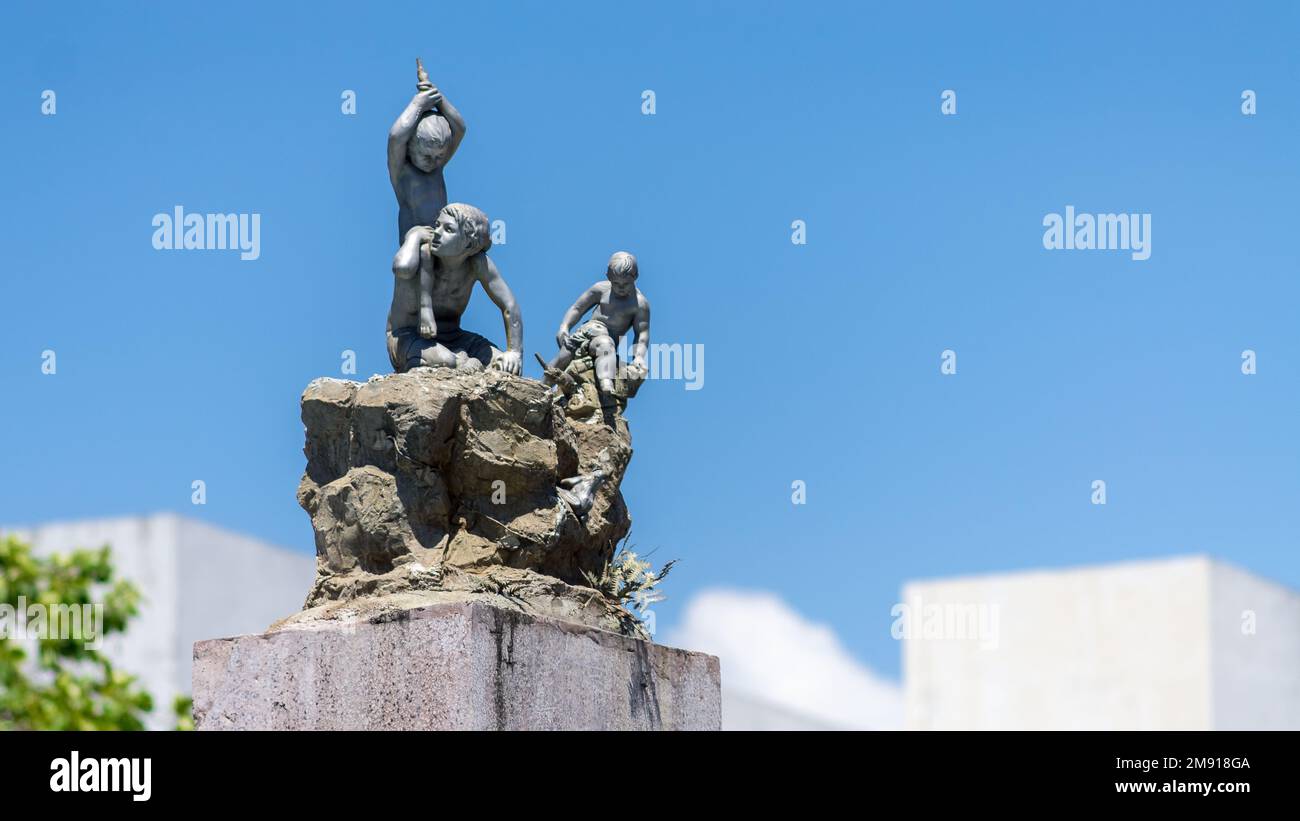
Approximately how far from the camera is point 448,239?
11234 millimetres

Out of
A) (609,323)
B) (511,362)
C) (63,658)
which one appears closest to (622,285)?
(609,323)

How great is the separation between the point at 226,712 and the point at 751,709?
112 feet

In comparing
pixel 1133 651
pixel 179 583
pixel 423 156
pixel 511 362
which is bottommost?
pixel 1133 651

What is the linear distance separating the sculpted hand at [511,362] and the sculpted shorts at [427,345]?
2.9 inches

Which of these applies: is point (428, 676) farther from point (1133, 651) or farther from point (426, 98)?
point (1133, 651)

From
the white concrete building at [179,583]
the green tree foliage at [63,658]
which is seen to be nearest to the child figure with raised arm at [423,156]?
the green tree foliage at [63,658]

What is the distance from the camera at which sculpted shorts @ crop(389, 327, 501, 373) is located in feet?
37.3

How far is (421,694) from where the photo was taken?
32.3ft

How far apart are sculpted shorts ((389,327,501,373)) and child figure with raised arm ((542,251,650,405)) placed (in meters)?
0.79

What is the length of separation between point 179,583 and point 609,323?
21.4 metres

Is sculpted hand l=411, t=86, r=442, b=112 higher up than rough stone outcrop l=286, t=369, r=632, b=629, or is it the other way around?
sculpted hand l=411, t=86, r=442, b=112

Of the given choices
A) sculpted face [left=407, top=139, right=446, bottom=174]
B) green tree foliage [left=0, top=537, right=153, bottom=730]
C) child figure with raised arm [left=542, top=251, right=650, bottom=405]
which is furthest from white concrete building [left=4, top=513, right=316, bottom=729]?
sculpted face [left=407, top=139, right=446, bottom=174]

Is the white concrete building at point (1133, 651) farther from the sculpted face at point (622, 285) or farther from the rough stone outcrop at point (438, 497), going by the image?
the rough stone outcrop at point (438, 497)

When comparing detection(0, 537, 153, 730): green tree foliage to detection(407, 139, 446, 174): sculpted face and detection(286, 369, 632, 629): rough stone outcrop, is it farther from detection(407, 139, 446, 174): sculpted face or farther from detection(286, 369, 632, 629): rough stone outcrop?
detection(407, 139, 446, 174): sculpted face
